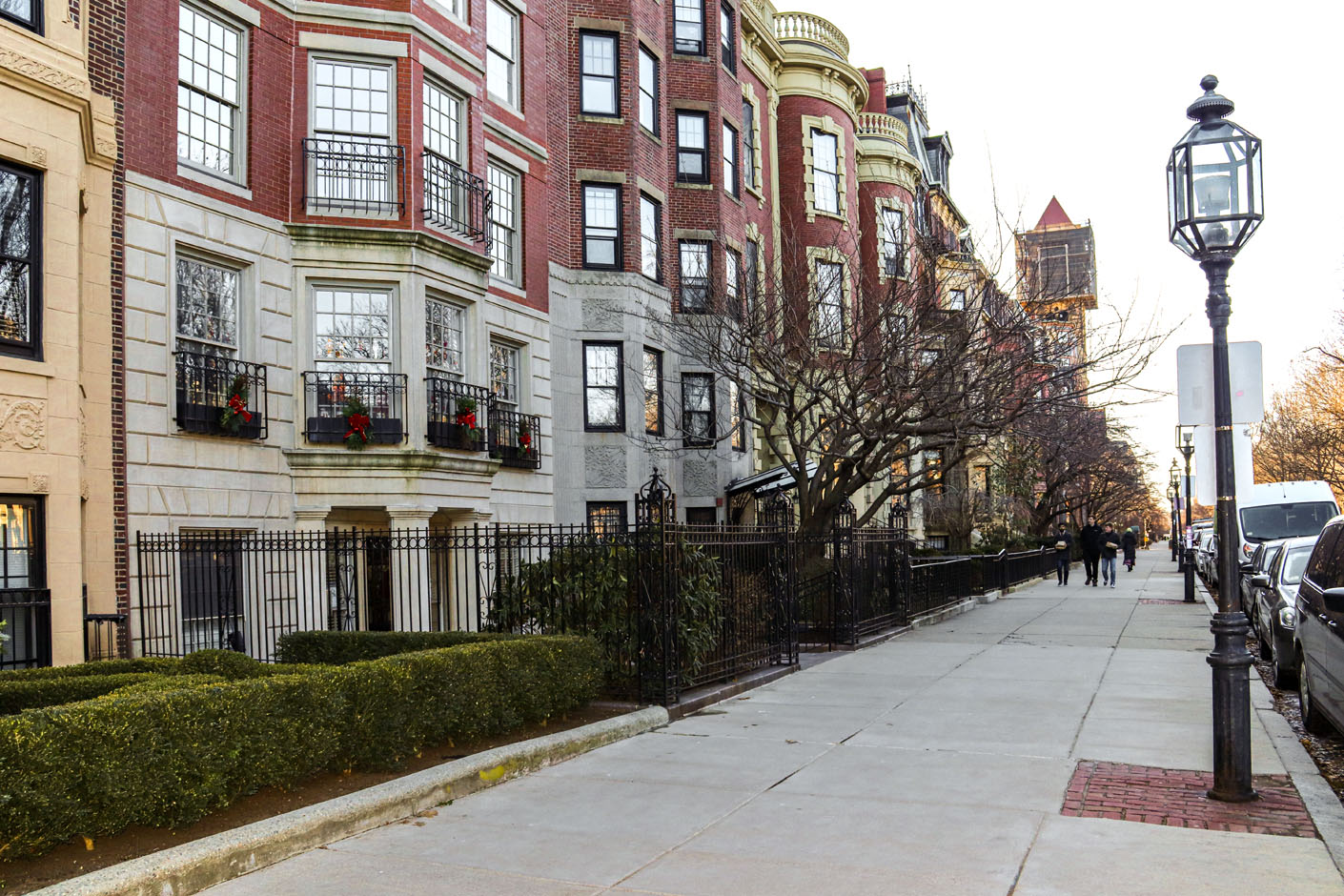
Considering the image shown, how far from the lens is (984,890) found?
5.72 metres

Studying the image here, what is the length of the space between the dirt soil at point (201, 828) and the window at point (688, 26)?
805 inches

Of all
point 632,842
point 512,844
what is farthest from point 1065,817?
point 512,844

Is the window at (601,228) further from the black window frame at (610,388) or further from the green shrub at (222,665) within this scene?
the green shrub at (222,665)

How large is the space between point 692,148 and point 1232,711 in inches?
821

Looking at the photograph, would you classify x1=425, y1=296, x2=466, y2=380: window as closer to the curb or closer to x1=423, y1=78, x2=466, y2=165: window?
x1=423, y1=78, x2=466, y2=165: window

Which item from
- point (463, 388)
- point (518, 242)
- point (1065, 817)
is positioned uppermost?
point (518, 242)

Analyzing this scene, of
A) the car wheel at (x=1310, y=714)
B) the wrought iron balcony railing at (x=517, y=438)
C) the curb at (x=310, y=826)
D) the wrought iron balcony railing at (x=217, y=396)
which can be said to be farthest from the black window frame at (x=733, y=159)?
the curb at (x=310, y=826)

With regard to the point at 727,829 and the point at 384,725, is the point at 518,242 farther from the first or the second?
the point at 727,829

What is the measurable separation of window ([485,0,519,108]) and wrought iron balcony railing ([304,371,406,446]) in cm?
644

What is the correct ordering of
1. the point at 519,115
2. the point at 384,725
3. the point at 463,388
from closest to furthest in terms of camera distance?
the point at 384,725 → the point at 463,388 → the point at 519,115

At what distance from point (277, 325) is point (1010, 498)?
34.4 metres

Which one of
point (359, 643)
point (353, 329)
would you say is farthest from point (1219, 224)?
point (353, 329)

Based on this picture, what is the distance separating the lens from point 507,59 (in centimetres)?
2045

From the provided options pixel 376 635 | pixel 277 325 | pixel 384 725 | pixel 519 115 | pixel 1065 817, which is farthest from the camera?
pixel 519 115
